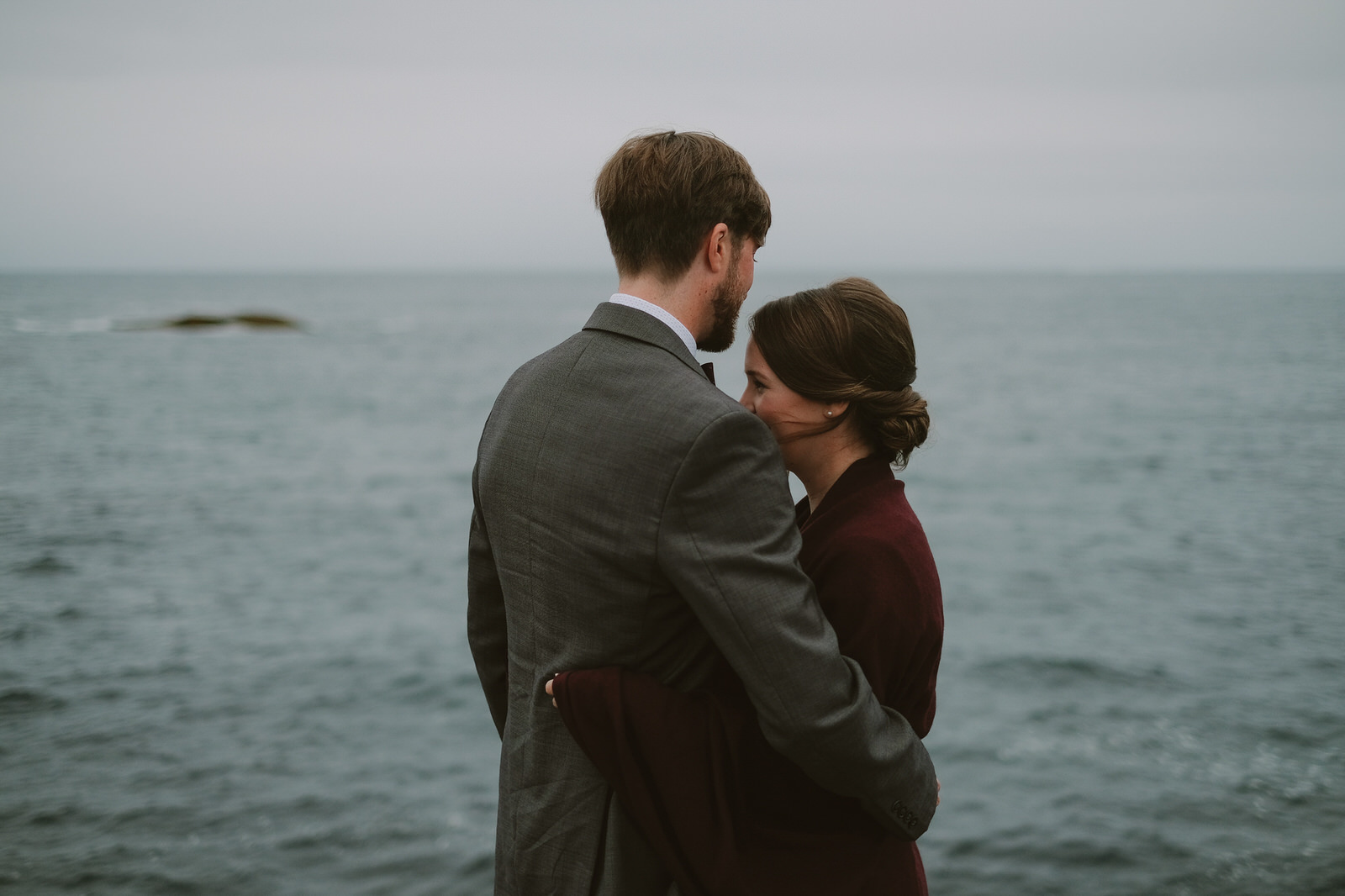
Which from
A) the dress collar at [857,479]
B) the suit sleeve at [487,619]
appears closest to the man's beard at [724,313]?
the dress collar at [857,479]

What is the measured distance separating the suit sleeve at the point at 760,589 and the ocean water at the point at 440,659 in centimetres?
487

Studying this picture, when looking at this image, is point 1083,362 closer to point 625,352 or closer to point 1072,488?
point 1072,488

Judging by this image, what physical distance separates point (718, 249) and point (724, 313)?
0.15m

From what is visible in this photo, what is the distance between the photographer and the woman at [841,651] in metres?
2.00

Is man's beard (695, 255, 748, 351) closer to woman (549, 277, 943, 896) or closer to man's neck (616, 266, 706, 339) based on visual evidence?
man's neck (616, 266, 706, 339)

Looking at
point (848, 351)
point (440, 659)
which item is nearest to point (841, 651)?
point (848, 351)

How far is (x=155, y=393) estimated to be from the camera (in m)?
34.1

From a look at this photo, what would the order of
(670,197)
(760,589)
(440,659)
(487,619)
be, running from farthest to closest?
1. (440,659)
2. (487,619)
3. (670,197)
4. (760,589)

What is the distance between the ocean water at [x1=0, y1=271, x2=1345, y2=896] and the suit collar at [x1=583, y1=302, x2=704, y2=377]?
509 cm

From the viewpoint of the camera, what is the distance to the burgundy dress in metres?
1.99

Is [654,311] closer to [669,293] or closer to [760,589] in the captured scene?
[669,293]

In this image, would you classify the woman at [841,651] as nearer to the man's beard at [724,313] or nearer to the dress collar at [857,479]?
the dress collar at [857,479]

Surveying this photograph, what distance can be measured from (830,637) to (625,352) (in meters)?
0.66

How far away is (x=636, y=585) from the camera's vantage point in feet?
6.31
